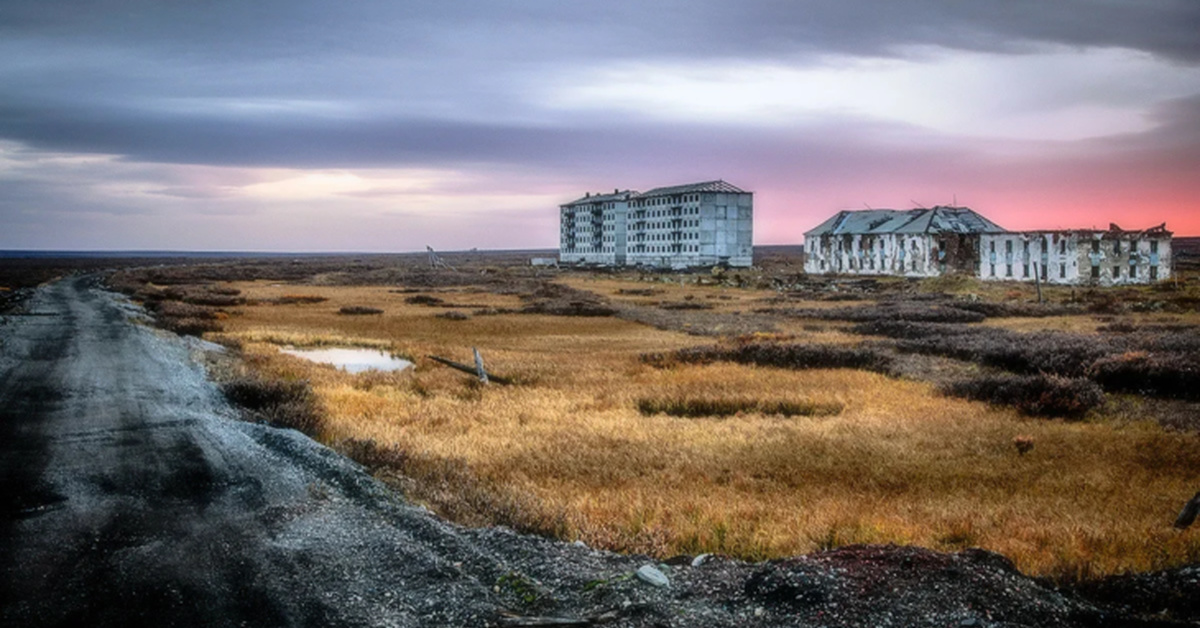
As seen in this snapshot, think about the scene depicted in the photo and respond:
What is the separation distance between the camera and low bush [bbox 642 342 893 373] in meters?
26.4

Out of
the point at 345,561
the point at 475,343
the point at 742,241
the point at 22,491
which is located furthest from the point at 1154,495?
the point at 742,241

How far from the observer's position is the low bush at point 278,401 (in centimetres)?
1512

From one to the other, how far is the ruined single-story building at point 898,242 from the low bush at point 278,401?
80.9 metres

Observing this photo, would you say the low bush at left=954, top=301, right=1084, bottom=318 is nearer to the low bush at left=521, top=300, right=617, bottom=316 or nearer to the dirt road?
the low bush at left=521, top=300, right=617, bottom=316

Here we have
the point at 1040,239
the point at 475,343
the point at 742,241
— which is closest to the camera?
the point at 475,343

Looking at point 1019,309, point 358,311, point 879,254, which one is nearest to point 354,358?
point 358,311

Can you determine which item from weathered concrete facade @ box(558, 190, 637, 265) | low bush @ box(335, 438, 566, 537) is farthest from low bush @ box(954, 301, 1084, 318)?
weathered concrete facade @ box(558, 190, 637, 265)

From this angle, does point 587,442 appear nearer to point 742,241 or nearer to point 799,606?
point 799,606

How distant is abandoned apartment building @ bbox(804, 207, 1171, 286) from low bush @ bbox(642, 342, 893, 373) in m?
42.0

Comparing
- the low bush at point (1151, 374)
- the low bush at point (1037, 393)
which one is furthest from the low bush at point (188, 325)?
the low bush at point (1151, 374)

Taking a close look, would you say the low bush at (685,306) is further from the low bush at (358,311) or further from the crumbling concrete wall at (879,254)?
the crumbling concrete wall at (879,254)

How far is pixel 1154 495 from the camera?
11969 millimetres

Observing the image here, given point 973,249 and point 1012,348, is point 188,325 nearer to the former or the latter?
point 1012,348

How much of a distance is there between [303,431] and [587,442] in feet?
17.3
